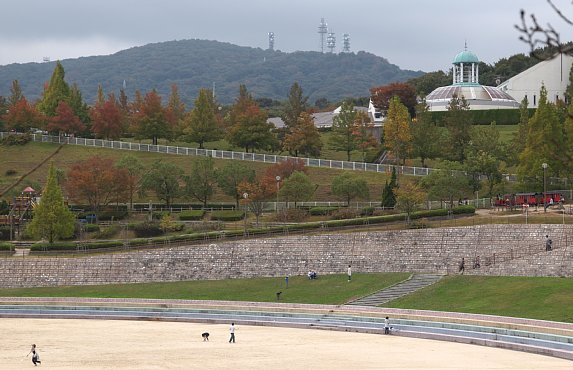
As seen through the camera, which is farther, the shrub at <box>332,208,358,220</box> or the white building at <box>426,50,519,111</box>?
the white building at <box>426,50,519,111</box>

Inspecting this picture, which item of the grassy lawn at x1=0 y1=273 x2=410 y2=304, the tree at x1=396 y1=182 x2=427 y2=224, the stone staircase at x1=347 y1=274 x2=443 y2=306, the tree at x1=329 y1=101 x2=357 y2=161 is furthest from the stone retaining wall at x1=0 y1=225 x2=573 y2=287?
the tree at x1=329 y1=101 x2=357 y2=161

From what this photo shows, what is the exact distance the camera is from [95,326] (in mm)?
53750

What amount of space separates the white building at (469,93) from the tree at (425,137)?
25.9 metres

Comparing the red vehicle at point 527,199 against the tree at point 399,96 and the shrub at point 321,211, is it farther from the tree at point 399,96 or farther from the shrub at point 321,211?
the tree at point 399,96

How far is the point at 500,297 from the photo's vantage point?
2111 inches

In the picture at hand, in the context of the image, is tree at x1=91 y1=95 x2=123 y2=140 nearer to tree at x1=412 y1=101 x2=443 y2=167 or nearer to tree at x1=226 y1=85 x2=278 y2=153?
tree at x1=226 y1=85 x2=278 y2=153

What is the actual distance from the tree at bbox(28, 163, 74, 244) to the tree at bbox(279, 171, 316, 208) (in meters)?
17.0

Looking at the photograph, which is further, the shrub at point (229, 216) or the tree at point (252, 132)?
the tree at point (252, 132)

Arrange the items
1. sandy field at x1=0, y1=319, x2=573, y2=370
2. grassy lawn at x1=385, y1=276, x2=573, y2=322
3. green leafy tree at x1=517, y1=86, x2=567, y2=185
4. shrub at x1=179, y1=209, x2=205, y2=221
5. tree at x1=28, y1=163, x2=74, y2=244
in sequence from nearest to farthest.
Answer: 1. sandy field at x1=0, y1=319, x2=573, y2=370
2. grassy lawn at x1=385, y1=276, x2=573, y2=322
3. green leafy tree at x1=517, y1=86, x2=567, y2=185
4. tree at x1=28, y1=163, x2=74, y2=244
5. shrub at x1=179, y1=209, x2=205, y2=221

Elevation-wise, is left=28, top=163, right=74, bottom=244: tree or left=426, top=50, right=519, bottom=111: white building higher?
left=426, top=50, right=519, bottom=111: white building

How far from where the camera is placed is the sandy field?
3950 centimetres

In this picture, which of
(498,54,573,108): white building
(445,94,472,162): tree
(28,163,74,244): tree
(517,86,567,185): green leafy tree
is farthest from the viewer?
(498,54,573,108): white building

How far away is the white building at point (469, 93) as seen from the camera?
118312mm

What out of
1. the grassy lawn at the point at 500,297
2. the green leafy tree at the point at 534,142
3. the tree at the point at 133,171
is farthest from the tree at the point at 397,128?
the grassy lawn at the point at 500,297
